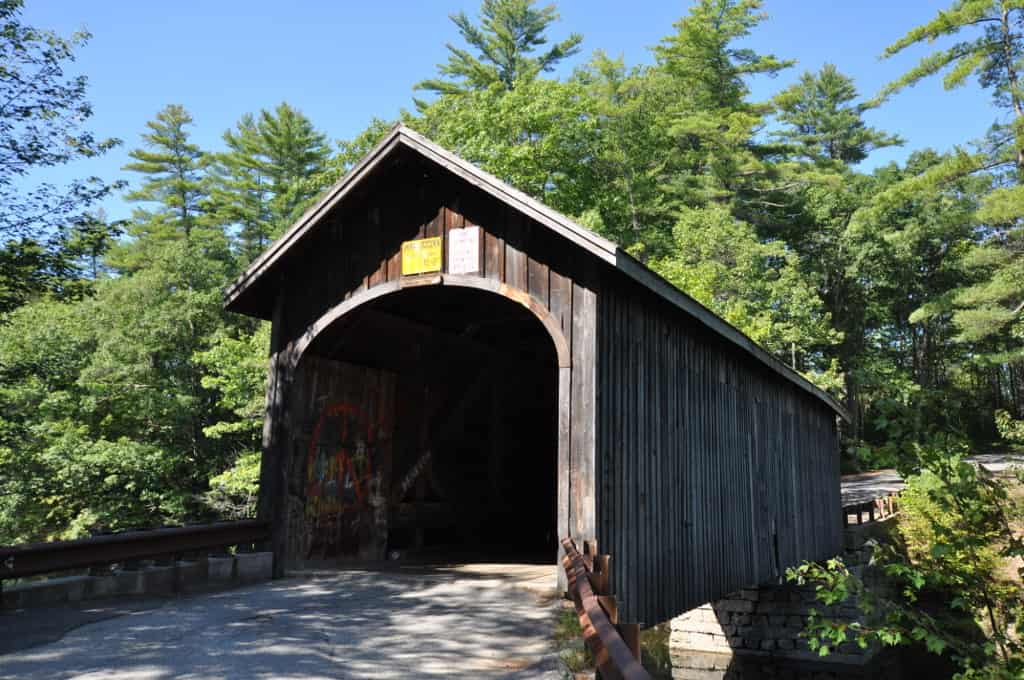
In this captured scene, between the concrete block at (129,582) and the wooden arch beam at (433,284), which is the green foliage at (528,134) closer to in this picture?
the wooden arch beam at (433,284)

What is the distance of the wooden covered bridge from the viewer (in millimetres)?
7609

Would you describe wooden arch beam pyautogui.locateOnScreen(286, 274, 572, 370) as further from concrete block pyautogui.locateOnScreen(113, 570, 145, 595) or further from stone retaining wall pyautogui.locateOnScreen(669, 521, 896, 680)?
stone retaining wall pyautogui.locateOnScreen(669, 521, 896, 680)

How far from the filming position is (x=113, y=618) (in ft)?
21.2

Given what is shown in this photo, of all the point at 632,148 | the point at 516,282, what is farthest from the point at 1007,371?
the point at 516,282

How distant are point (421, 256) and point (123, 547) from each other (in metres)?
4.05

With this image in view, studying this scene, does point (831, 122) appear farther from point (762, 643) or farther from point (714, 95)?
point (762, 643)

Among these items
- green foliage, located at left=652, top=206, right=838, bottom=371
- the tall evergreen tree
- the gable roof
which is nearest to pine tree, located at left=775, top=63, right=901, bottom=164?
the tall evergreen tree

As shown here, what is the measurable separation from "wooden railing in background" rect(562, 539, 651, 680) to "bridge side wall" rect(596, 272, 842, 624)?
2.95 ft

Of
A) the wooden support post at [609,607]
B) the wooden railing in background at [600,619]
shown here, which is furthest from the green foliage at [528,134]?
the wooden support post at [609,607]

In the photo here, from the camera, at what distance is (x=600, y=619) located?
13.0ft

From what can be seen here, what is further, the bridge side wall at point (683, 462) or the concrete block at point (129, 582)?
the bridge side wall at point (683, 462)

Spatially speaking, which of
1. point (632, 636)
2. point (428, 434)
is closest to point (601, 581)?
point (632, 636)

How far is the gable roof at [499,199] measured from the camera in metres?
7.14

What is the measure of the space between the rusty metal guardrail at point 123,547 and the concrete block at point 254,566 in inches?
7.3
